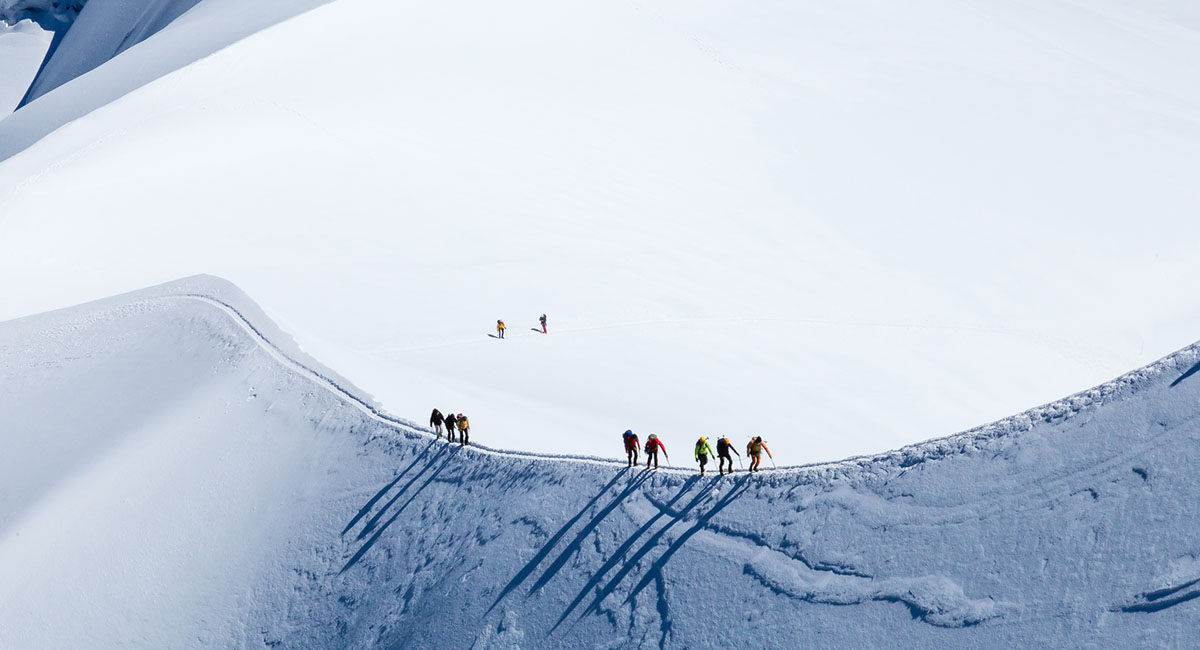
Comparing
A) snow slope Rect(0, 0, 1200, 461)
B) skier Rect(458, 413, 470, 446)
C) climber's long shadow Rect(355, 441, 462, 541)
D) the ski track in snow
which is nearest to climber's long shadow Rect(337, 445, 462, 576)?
climber's long shadow Rect(355, 441, 462, 541)

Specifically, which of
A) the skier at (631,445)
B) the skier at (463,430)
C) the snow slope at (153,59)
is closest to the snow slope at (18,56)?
the snow slope at (153,59)

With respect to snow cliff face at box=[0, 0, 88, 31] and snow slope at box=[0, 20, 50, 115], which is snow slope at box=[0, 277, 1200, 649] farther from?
snow cliff face at box=[0, 0, 88, 31]

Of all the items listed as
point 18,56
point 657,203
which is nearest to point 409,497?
point 657,203

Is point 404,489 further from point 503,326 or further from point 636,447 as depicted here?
point 503,326

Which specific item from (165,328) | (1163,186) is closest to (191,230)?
(165,328)

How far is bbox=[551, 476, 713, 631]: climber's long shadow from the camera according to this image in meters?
16.8

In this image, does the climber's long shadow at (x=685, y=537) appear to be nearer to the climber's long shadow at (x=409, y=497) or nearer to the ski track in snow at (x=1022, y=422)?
the ski track in snow at (x=1022, y=422)

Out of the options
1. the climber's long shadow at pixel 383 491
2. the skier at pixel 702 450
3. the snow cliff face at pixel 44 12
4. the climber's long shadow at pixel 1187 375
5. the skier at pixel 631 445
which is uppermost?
the climber's long shadow at pixel 1187 375

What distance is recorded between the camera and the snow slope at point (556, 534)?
15.4 metres

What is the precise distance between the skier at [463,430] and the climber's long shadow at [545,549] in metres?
2.85

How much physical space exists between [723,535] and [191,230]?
2062cm

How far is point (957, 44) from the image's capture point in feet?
160

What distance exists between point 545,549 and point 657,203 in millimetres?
20496

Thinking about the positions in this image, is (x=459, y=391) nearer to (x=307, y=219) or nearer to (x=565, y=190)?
(x=307, y=219)
